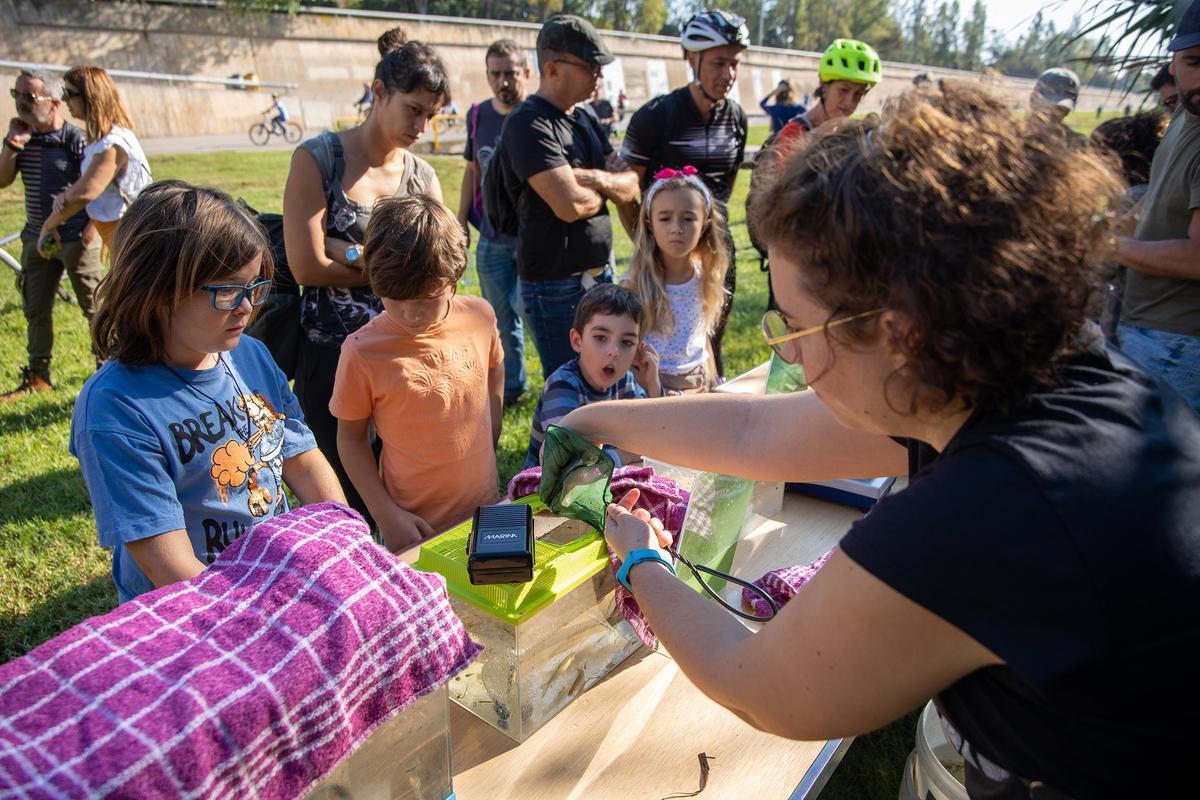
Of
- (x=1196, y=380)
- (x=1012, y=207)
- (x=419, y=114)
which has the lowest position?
(x=1196, y=380)

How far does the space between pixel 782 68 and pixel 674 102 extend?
4433 centimetres

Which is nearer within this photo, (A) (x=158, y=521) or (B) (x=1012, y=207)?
(B) (x=1012, y=207)

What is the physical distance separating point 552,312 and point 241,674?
256 centimetres

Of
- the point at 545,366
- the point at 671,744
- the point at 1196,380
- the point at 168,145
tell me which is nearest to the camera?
the point at 671,744

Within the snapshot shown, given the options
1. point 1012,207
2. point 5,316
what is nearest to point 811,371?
point 1012,207

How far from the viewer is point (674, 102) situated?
3.68 metres

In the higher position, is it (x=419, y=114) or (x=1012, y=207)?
(x=419, y=114)

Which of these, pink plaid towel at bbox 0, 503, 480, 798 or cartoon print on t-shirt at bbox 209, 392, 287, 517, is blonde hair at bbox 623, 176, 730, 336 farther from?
pink plaid towel at bbox 0, 503, 480, 798

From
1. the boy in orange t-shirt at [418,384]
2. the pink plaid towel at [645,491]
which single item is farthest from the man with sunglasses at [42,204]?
the pink plaid towel at [645,491]

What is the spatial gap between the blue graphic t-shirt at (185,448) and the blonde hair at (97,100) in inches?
134

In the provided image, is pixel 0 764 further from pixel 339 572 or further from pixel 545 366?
pixel 545 366

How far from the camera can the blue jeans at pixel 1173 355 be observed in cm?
248

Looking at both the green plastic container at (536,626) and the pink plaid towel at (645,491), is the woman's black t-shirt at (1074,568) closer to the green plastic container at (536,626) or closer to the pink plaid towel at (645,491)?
the green plastic container at (536,626)

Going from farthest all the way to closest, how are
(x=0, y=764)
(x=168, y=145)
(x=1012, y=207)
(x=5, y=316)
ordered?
(x=168, y=145), (x=5, y=316), (x=1012, y=207), (x=0, y=764)
